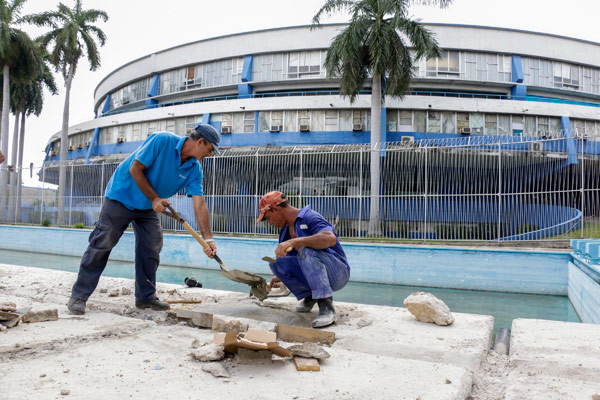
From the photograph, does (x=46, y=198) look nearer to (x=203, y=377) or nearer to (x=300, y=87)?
(x=300, y=87)

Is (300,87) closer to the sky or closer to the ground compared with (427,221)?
closer to the sky

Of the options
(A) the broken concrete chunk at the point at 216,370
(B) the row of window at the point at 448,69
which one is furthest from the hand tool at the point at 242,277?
(B) the row of window at the point at 448,69

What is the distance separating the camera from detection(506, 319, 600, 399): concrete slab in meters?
1.75

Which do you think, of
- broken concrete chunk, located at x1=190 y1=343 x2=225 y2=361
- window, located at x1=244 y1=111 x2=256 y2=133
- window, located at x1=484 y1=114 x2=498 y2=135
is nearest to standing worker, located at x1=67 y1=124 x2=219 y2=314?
broken concrete chunk, located at x1=190 y1=343 x2=225 y2=361

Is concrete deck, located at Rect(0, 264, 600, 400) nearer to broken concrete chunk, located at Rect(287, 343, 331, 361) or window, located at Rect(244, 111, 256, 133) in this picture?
broken concrete chunk, located at Rect(287, 343, 331, 361)

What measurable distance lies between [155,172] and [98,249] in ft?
2.53

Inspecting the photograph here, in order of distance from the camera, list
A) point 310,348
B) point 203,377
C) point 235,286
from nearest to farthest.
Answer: point 203,377 < point 310,348 < point 235,286

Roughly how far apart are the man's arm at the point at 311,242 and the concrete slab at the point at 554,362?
1.30m

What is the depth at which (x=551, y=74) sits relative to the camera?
2389cm

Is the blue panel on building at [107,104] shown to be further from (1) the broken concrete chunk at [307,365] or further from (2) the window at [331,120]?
(1) the broken concrete chunk at [307,365]

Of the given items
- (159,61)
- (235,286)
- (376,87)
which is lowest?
(235,286)

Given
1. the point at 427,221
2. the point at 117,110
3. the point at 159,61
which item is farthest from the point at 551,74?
the point at 117,110

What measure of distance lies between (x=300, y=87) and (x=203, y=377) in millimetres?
23903

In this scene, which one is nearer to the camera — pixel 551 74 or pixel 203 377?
pixel 203 377
